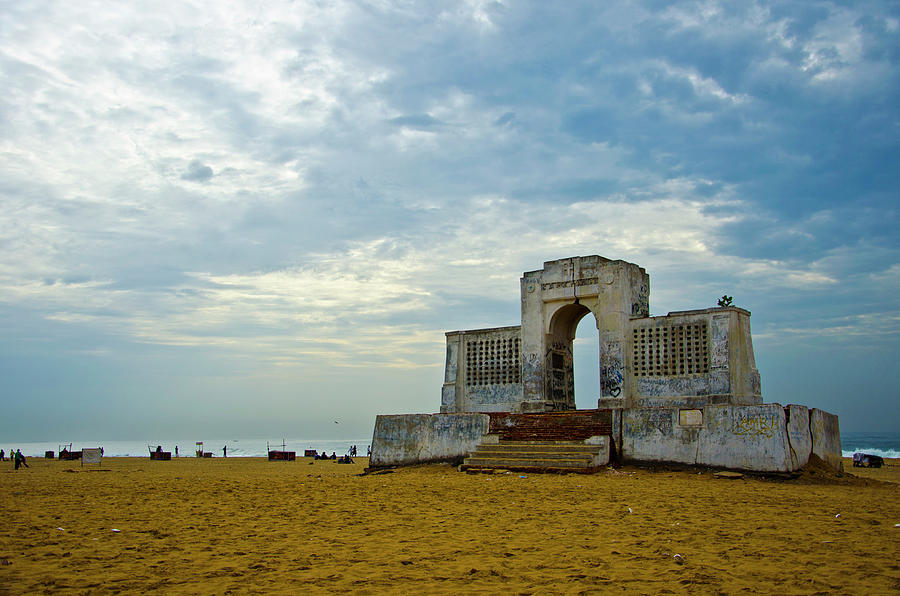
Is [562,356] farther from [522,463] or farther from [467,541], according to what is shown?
[467,541]

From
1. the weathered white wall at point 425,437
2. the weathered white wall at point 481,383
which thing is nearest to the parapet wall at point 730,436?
the weathered white wall at point 425,437

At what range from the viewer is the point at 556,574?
6379mm

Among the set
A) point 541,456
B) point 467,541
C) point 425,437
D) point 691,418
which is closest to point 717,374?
point 691,418

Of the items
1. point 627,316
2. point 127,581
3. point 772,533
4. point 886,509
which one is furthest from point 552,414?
point 127,581

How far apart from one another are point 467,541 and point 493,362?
1558cm

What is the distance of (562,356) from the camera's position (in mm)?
23250

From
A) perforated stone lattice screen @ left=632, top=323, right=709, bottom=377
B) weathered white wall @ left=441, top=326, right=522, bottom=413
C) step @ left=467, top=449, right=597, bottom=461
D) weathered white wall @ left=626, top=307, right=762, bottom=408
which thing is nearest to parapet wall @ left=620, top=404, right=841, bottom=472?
step @ left=467, top=449, right=597, bottom=461

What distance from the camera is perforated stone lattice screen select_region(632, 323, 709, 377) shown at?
19203 millimetres

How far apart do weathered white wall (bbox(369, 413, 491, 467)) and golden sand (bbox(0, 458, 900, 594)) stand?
5.54 m

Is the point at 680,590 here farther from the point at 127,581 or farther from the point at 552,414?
the point at 552,414

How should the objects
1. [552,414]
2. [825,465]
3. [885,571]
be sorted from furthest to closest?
[552,414] → [825,465] → [885,571]

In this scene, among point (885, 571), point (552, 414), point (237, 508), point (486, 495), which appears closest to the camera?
point (885, 571)

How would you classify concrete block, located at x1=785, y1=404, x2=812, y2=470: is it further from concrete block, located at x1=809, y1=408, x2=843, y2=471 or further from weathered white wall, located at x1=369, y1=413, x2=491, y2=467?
weathered white wall, located at x1=369, y1=413, x2=491, y2=467

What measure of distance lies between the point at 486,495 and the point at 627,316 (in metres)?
9.99
